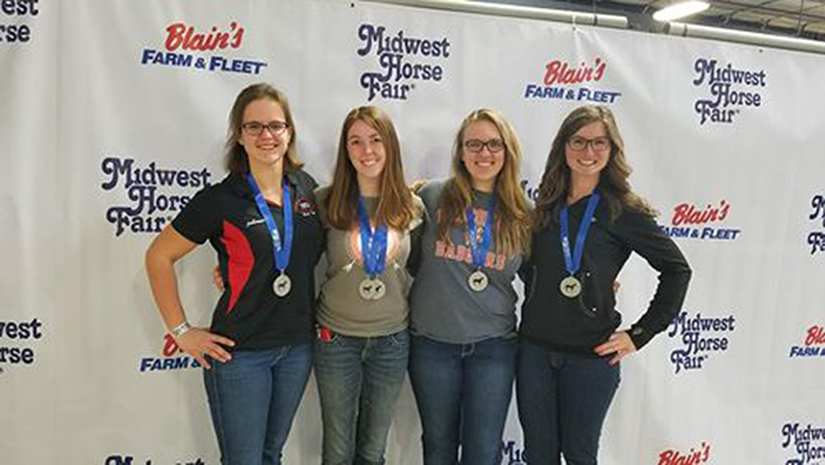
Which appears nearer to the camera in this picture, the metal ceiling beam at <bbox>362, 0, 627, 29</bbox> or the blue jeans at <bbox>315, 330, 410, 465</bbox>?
the blue jeans at <bbox>315, 330, 410, 465</bbox>

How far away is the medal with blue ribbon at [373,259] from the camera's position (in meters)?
1.81

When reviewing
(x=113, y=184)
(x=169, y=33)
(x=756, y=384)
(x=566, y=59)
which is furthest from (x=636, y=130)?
(x=113, y=184)

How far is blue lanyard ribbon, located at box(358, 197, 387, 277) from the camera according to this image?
181 cm

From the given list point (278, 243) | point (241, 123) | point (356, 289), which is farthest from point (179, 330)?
point (241, 123)

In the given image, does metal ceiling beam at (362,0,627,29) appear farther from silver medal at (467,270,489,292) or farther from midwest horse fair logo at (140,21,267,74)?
silver medal at (467,270,489,292)

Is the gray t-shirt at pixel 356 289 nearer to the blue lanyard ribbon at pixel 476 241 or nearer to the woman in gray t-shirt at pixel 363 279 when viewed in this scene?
the woman in gray t-shirt at pixel 363 279

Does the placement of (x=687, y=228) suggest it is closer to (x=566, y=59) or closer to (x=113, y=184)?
(x=566, y=59)

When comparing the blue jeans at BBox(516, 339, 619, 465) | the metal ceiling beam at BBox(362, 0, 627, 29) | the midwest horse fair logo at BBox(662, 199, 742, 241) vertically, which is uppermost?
the metal ceiling beam at BBox(362, 0, 627, 29)

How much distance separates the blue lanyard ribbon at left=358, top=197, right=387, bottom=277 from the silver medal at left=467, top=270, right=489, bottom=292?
27 cm

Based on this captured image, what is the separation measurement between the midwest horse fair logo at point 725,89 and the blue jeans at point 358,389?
1609mm

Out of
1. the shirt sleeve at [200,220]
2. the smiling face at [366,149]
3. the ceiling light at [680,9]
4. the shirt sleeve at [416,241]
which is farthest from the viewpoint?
the ceiling light at [680,9]

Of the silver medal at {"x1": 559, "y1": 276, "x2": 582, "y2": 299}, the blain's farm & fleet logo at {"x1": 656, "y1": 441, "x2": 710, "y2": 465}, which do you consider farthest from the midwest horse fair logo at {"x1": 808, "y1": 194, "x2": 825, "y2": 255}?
the silver medal at {"x1": 559, "y1": 276, "x2": 582, "y2": 299}

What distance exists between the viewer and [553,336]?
1.86 m

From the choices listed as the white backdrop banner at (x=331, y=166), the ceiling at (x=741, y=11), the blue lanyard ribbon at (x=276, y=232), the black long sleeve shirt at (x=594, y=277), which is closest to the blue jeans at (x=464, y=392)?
the black long sleeve shirt at (x=594, y=277)
